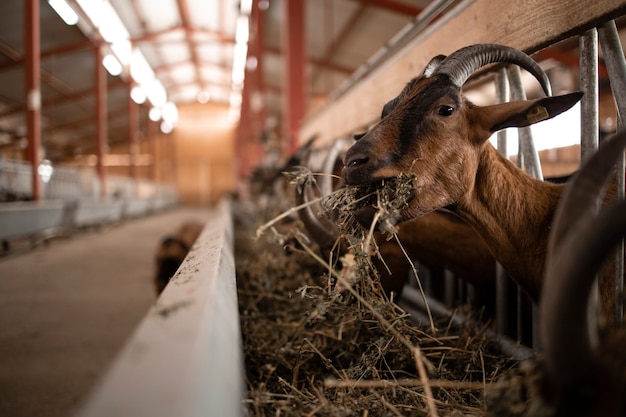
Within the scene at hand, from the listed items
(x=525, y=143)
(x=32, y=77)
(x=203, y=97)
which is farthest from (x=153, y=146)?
(x=525, y=143)

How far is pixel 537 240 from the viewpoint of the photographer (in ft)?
5.80

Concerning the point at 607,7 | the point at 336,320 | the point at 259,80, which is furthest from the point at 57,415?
the point at 259,80

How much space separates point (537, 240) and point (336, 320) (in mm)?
915

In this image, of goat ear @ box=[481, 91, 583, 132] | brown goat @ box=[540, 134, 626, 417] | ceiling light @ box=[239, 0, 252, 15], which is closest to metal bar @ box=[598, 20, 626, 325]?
goat ear @ box=[481, 91, 583, 132]

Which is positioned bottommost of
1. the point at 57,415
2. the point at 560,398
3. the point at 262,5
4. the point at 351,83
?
the point at 57,415

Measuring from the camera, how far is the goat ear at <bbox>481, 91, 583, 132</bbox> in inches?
60.4

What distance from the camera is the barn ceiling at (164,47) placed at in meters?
12.6

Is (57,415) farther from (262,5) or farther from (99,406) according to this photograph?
(262,5)

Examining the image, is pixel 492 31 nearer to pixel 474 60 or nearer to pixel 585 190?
→ pixel 474 60

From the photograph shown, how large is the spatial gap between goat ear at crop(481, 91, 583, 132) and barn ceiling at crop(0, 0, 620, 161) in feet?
20.1

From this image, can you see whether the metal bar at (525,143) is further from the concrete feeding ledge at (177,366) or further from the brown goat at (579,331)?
the concrete feeding ledge at (177,366)

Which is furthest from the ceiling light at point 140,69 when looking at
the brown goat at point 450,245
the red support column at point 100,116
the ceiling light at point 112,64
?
the brown goat at point 450,245

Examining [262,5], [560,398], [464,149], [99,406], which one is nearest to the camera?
[99,406]

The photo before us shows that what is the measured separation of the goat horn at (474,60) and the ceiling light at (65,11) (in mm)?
12685
